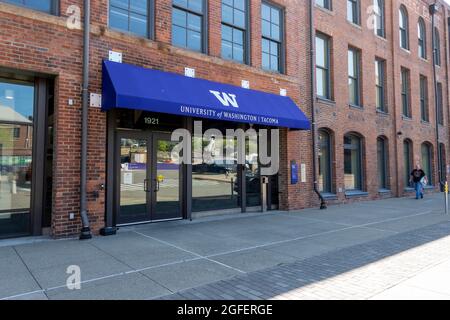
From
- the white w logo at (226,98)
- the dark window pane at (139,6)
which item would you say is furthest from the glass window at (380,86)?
the dark window pane at (139,6)

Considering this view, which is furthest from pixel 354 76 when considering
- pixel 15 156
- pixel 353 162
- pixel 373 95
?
pixel 15 156

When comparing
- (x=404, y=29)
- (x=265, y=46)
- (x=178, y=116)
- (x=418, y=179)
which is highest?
(x=404, y=29)

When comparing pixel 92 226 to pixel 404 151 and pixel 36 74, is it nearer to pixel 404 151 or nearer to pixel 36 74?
pixel 36 74

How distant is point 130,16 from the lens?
865cm

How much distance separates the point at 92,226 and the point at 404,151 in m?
15.9

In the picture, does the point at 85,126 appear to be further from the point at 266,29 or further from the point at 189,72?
the point at 266,29

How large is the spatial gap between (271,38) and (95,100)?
649 cm

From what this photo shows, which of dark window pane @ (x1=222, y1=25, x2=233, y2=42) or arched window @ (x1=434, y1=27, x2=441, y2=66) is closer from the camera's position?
dark window pane @ (x1=222, y1=25, x2=233, y2=42)

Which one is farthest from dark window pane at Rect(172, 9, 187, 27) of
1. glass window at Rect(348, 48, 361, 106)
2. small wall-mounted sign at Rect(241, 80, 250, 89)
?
glass window at Rect(348, 48, 361, 106)

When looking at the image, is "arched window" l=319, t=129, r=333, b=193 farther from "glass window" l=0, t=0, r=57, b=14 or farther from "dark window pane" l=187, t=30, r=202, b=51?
"glass window" l=0, t=0, r=57, b=14

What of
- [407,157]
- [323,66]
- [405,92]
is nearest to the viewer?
[323,66]

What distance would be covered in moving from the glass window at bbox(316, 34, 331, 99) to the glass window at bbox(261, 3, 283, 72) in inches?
85.6

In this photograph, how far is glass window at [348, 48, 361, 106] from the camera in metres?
14.8

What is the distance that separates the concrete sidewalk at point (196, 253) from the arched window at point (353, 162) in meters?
4.24
